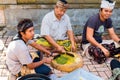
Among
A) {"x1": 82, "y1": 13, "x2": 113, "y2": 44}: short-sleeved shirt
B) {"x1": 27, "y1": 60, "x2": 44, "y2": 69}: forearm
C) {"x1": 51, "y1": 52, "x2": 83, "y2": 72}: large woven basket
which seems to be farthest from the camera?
{"x1": 82, "y1": 13, "x2": 113, "y2": 44}: short-sleeved shirt

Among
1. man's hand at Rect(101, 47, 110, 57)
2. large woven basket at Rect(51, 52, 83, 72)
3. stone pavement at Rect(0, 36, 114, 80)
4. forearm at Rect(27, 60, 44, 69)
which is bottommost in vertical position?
stone pavement at Rect(0, 36, 114, 80)

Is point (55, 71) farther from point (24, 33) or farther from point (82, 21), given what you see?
point (82, 21)

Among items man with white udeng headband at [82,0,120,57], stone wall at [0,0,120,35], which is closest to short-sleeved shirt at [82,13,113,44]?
man with white udeng headband at [82,0,120,57]

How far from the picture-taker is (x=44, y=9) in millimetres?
6457

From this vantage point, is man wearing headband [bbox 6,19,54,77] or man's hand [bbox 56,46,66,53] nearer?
man wearing headband [bbox 6,19,54,77]

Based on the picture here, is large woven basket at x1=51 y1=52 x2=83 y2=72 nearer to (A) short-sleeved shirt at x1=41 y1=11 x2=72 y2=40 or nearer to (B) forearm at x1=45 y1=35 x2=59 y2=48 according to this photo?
(B) forearm at x1=45 y1=35 x2=59 y2=48

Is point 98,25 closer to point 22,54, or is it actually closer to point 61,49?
point 61,49

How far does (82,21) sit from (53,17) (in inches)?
63.1

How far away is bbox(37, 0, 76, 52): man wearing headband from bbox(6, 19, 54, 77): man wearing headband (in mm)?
972

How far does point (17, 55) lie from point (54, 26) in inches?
59.9

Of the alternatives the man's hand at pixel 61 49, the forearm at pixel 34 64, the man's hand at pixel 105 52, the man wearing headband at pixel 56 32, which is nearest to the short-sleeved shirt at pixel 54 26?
the man wearing headband at pixel 56 32

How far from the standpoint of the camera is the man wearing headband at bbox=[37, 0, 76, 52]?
16.9ft

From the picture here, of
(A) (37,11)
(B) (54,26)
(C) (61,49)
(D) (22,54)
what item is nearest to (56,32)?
(B) (54,26)

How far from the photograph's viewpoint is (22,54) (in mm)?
3936
